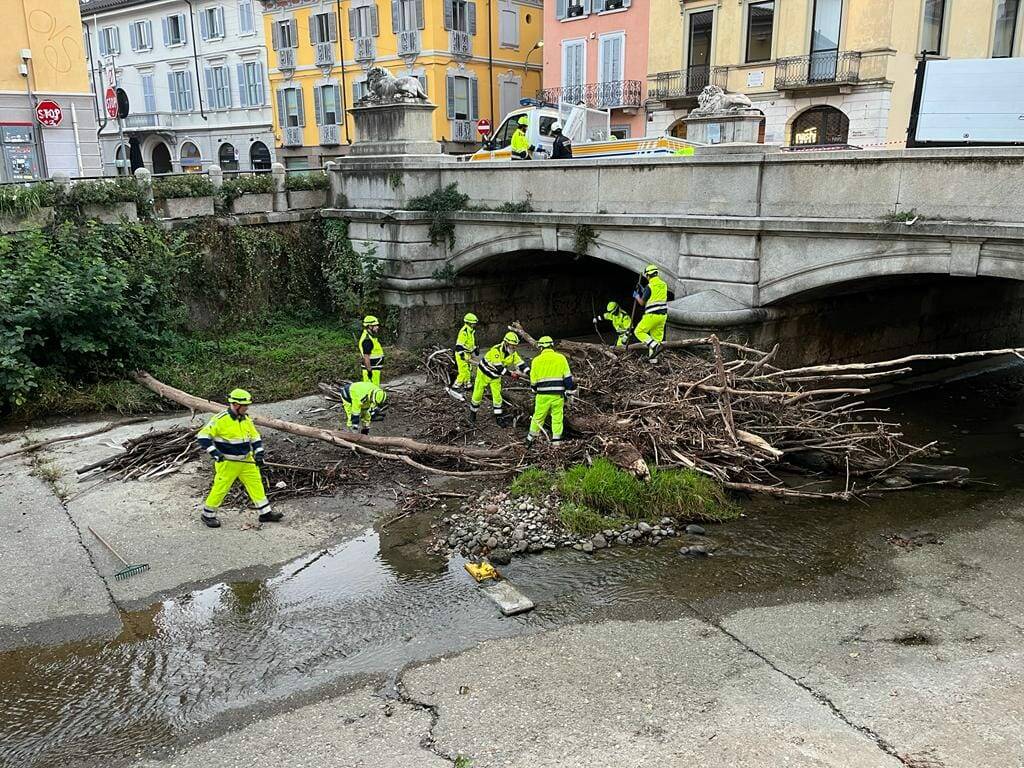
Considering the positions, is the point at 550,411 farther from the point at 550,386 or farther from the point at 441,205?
the point at 441,205

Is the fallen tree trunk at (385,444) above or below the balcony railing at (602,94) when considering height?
below

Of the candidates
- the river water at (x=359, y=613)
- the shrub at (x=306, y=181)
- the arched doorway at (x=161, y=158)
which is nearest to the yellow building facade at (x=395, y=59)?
the arched doorway at (x=161, y=158)

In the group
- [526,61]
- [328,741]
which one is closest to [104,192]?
[328,741]

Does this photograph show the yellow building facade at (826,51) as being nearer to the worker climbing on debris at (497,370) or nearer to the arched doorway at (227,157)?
the worker climbing on debris at (497,370)

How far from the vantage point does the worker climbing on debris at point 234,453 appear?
934cm

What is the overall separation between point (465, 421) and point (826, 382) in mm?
6227

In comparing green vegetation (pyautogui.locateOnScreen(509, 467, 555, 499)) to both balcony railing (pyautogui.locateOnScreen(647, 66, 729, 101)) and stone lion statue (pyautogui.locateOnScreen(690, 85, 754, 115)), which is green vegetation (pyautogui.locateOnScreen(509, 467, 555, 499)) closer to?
stone lion statue (pyautogui.locateOnScreen(690, 85, 754, 115))

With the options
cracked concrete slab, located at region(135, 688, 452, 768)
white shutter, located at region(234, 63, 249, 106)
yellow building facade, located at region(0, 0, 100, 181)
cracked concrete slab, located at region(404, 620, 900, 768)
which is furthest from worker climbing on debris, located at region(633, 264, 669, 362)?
white shutter, located at region(234, 63, 249, 106)

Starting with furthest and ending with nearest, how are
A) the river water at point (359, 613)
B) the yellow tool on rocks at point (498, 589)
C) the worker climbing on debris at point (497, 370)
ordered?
the worker climbing on debris at point (497, 370) < the yellow tool on rocks at point (498, 589) < the river water at point (359, 613)

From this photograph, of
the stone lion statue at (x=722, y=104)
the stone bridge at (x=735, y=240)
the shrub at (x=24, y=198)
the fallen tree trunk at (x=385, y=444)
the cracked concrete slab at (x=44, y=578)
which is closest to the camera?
the cracked concrete slab at (x=44, y=578)

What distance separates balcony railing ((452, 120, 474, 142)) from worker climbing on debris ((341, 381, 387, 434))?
25.9m

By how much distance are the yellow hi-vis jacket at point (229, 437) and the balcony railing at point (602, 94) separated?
24059mm

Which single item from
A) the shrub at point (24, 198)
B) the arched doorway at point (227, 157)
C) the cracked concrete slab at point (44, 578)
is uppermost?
the arched doorway at point (227, 157)

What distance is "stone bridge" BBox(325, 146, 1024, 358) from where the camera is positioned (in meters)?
11.0
